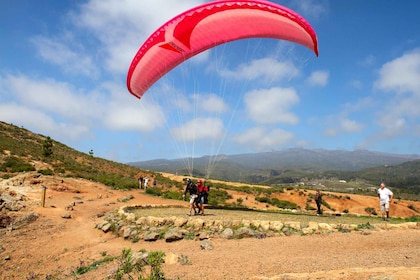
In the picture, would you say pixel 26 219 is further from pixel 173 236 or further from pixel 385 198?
pixel 385 198

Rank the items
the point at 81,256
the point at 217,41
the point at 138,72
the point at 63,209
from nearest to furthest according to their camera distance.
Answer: the point at 81,256
the point at 217,41
the point at 138,72
the point at 63,209

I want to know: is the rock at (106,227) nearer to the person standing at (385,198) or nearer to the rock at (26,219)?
the rock at (26,219)

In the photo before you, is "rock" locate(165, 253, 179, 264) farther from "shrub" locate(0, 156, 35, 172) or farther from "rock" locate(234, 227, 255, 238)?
"shrub" locate(0, 156, 35, 172)

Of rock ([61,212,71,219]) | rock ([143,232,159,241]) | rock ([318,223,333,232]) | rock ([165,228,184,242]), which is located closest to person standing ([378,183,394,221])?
rock ([318,223,333,232])

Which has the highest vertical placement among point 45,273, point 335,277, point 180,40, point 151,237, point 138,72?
point 180,40

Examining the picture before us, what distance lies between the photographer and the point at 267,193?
1555 inches

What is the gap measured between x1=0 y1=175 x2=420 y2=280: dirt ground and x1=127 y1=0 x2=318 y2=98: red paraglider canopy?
8014 millimetres

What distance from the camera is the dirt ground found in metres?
6.55


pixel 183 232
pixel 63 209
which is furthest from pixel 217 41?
pixel 63 209

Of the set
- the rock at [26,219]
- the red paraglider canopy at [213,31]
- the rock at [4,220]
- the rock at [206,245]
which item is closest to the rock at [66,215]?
the rock at [26,219]

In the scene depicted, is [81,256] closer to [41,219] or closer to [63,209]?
[41,219]

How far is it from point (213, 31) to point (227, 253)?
9717 mm

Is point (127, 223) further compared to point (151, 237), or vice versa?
point (127, 223)

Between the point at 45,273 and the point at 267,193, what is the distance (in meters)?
32.8
